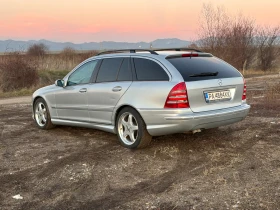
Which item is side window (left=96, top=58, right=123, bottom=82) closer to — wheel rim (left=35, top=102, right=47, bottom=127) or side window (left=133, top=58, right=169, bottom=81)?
side window (left=133, top=58, right=169, bottom=81)

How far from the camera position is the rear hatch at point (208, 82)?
5504 millimetres

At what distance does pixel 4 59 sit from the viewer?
69.6 ft

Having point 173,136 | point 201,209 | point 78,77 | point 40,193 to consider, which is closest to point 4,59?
point 78,77

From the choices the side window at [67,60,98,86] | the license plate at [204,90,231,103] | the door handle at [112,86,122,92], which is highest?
the side window at [67,60,98,86]

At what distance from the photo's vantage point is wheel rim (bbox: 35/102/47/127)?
809cm

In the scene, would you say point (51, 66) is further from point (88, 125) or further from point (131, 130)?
point (131, 130)

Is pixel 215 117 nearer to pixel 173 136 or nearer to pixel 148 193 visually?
pixel 173 136

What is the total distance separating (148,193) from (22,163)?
7.53ft

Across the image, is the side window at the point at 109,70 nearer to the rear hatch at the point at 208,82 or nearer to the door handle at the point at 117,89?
the door handle at the point at 117,89

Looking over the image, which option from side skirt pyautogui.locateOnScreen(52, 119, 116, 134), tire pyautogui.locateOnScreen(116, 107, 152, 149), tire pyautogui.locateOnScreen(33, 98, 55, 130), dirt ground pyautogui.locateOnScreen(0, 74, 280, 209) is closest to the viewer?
dirt ground pyautogui.locateOnScreen(0, 74, 280, 209)

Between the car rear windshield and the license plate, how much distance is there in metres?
0.24

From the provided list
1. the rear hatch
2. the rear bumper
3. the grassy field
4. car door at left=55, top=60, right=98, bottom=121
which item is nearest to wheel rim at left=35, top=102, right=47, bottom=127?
car door at left=55, top=60, right=98, bottom=121

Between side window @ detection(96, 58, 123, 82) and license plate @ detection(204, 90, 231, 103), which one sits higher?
side window @ detection(96, 58, 123, 82)

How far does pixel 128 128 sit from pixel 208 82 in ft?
4.87
